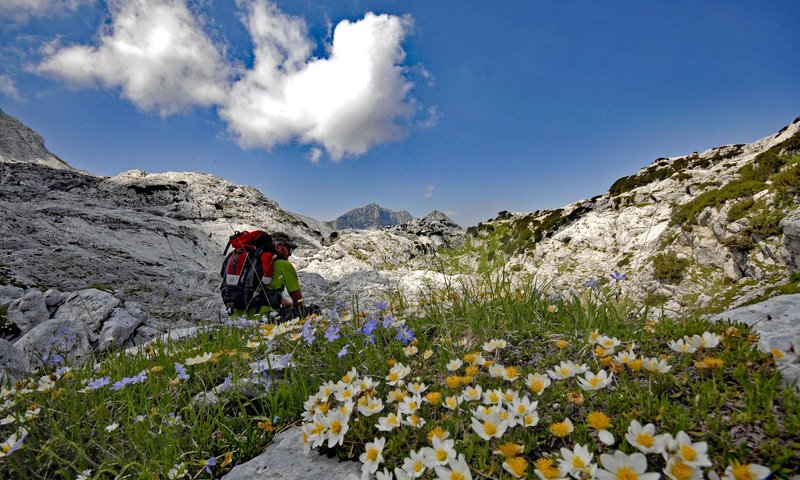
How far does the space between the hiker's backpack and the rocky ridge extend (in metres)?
4.68

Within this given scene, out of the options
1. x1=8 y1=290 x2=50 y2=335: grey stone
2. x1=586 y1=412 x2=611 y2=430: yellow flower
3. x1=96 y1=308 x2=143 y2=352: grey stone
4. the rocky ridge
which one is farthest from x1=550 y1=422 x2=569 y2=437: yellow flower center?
x1=8 y1=290 x2=50 y2=335: grey stone

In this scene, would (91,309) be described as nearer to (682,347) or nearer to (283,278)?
(283,278)

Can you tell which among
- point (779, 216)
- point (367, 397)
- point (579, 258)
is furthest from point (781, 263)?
point (367, 397)

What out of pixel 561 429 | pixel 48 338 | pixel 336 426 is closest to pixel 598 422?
pixel 561 429

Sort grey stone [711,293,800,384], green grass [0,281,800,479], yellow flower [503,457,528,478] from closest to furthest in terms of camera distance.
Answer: yellow flower [503,457,528,478]
green grass [0,281,800,479]
grey stone [711,293,800,384]

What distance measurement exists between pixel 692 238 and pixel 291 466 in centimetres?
2145

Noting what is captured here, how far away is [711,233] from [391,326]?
19.7 meters

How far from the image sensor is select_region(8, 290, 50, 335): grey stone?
36.1 feet

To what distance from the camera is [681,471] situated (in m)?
1.34

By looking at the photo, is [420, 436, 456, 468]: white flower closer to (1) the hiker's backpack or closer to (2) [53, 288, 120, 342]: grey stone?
(1) the hiker's backpack

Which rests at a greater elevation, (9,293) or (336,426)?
(9,293)

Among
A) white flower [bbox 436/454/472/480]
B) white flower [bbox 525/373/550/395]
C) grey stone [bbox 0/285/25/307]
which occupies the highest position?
grey stone [bbox 0/285/25/307]

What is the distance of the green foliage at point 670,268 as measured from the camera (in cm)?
1620

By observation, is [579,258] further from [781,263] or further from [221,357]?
[221,357]
